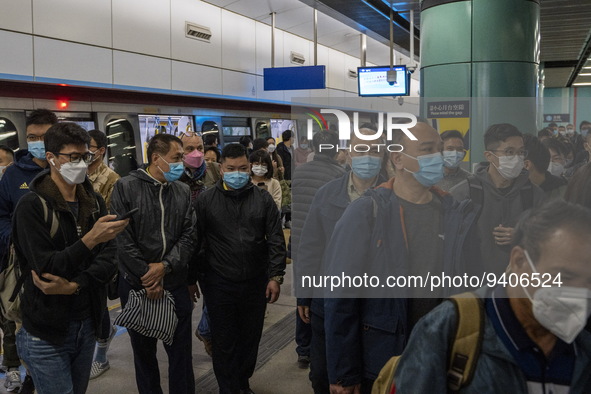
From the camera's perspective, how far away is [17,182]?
3.63 meters

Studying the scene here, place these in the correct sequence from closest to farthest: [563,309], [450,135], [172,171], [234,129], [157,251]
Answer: [563,309] → [450,135] → [157,251] → [172,171] → [234,129]

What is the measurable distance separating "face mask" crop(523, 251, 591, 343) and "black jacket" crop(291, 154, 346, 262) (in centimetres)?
128

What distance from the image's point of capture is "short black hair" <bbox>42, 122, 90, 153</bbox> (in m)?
2.87

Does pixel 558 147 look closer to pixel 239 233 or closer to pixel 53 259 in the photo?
pixel 239 233

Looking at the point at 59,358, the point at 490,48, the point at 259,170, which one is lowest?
the point at 59,358

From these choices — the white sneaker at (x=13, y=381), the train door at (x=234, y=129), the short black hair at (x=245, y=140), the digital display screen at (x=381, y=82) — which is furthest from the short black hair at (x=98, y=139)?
the digital display screen at (x=381, y=82)

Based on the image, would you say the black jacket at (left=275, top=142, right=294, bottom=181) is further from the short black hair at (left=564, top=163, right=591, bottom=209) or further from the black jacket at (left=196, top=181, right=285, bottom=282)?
the short black hair at (left=564, top=163, right=591, bottom=209)

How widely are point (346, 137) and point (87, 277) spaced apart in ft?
4.73

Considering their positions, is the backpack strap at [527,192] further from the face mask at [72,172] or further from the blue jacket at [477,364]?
the face mask at [72,172]

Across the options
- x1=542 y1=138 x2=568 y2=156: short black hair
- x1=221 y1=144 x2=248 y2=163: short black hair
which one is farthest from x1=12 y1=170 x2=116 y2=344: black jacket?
x1=542 y1=138 x2=568 y2=156: short black hair

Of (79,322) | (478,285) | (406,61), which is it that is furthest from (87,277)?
(406,61)

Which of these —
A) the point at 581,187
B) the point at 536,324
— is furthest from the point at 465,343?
the point at 581,187

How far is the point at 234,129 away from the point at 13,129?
5.92 metres

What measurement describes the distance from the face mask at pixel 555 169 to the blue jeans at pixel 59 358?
7.88ft
